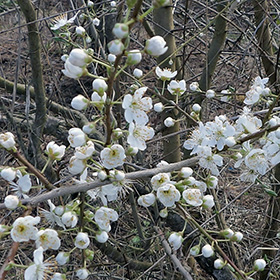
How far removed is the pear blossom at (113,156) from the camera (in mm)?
1245

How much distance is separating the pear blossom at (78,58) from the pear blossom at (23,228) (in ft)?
1.68

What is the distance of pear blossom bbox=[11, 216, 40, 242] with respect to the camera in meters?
1.20

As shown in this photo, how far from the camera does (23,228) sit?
4.00 ft

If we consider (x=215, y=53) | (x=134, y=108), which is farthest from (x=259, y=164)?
(x=215, y=53)

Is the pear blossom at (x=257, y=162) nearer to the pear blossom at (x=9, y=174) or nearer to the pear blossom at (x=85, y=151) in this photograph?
the pear blossom at (x=85, y=151)

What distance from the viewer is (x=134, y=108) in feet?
4.44

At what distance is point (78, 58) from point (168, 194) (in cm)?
62

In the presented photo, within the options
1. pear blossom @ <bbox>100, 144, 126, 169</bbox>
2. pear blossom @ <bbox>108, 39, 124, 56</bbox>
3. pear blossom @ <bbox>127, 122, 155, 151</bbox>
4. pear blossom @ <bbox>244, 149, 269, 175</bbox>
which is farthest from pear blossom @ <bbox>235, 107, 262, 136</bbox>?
pear blossom @ <bbox>108, 39, 124, 56</bbox>

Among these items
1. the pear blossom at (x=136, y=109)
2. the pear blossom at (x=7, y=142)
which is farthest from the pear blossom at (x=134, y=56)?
the pear blossom at (x=7, y=142)

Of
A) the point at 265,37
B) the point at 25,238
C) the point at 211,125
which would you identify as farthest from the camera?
the point at 265,37

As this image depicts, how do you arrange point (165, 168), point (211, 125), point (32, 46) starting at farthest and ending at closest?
point (32, 46) → point (211, 125) → point (165, 168)

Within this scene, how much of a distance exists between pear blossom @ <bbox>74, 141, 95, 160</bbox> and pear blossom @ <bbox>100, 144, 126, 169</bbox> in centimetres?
4

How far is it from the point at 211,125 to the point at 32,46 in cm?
139

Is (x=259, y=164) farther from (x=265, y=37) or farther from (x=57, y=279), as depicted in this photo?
(x=265, y=37)
